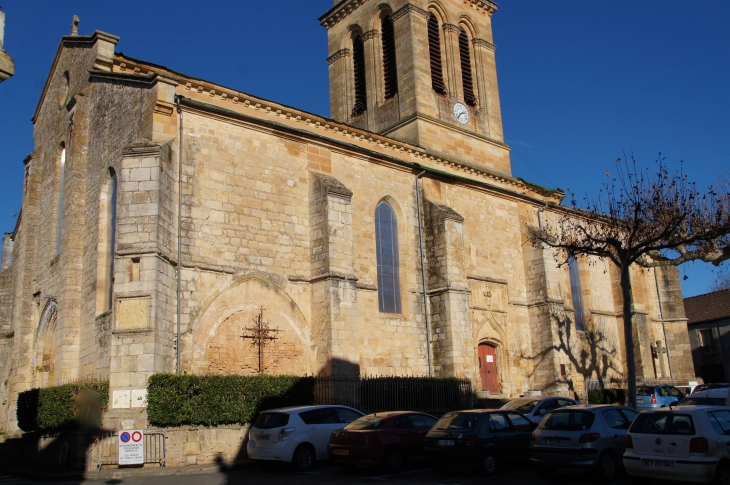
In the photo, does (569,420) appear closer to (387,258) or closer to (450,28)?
(387,258)

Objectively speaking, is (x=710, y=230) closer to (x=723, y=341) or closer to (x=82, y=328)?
(x=82, y=328)

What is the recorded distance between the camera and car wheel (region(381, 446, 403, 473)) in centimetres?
1319

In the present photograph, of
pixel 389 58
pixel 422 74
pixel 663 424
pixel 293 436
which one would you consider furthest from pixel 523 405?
pixel 389 58

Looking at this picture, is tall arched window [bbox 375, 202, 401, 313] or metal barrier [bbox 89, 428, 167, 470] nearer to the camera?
metal barrier [bbox 89, 428, 167, 470]

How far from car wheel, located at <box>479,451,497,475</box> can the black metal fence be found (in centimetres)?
611

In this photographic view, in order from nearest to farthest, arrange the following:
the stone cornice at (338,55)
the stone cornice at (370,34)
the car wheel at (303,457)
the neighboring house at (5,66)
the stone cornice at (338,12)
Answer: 1. the neighboring house at (5,66)
2. the car wheel at (303,457)
3. the stone cornice at (370,34)
4. the stone cornice at (338,55)
5. the stone cornice at (338,12)

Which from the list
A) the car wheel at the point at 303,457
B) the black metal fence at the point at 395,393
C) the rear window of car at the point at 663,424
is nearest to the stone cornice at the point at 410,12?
the black metal fence at the point at 395,393

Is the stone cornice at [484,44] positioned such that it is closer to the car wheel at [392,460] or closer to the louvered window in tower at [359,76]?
the louvered window in tower at [359,76]

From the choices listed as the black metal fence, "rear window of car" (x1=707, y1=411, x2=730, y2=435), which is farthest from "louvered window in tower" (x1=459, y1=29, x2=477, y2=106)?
"rear window of car" (x1=707, y1=411, x2=730, y2=435)

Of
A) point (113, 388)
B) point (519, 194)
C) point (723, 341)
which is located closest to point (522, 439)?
point (113, 388)

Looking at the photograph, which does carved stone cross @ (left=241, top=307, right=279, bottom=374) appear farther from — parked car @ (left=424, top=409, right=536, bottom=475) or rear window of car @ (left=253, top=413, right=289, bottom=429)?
parked car @ (left=424, top=409, right=536, bottom=475)

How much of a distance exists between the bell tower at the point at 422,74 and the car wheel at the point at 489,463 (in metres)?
16.1

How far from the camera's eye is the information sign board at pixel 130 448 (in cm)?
1413

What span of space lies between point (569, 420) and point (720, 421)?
268cm
